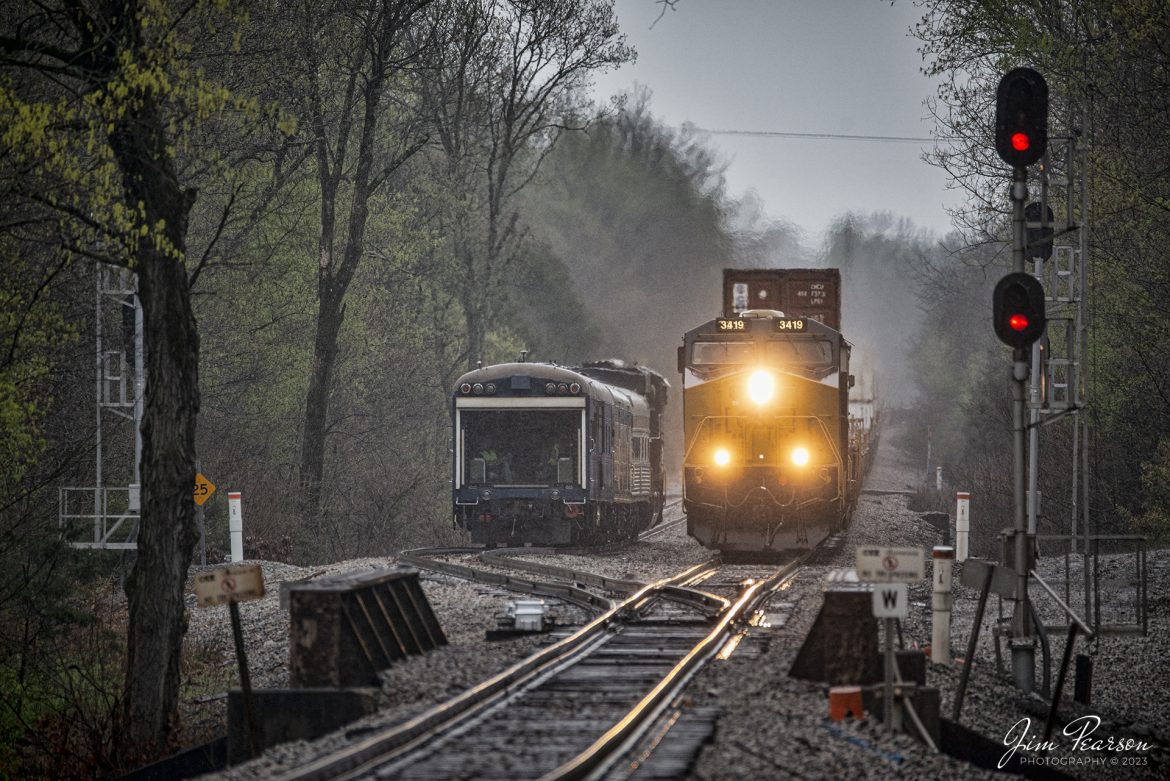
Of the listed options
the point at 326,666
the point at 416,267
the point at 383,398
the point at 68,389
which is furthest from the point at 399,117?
the point at 326,666

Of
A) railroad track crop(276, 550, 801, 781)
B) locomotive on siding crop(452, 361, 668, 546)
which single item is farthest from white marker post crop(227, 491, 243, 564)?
railroad track crop(276, 550, 801, 781)

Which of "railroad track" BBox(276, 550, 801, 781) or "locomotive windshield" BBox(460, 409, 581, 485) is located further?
"locomotive windshield" BBox(460, 409, 581, 485)

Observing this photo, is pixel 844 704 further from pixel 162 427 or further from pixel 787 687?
pixel 162 427

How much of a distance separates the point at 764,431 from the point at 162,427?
1137 centimetres

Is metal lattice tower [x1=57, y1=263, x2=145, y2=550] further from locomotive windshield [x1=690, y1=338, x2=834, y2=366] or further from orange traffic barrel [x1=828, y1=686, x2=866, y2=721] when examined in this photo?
orange traffic barrel [x1=828, y1=686, x2=866, y2=721]

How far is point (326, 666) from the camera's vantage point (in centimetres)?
961

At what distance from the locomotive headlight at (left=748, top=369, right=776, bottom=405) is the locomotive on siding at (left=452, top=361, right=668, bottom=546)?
3140 millimetres

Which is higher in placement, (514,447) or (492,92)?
(492,92)

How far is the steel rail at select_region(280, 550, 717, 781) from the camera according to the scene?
725 centimetres

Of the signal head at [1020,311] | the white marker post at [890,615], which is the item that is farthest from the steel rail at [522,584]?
the white marker post at [890,615]

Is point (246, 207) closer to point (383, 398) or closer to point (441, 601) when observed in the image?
point (383, 398)

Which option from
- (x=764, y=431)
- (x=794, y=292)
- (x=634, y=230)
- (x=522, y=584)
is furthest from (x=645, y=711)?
(x=634, y=230)

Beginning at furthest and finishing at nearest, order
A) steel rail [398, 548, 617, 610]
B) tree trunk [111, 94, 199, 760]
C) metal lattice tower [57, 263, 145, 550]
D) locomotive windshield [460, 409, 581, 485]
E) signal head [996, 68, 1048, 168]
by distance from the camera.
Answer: locomotive windshield [460, 409, 581, 485], metal lattice tower [57, 263, 145, 550], steel rail [398, 548, 617, 610], signal head [996, 68, 1048, 168], tree trunk [111, 94, 199, 760]

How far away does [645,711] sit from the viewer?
881cm
